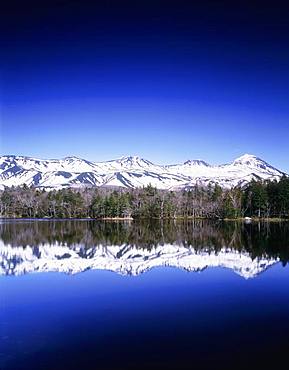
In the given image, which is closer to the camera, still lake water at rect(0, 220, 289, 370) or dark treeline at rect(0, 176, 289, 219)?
still lake water at rect(0, 220, 289, 370)

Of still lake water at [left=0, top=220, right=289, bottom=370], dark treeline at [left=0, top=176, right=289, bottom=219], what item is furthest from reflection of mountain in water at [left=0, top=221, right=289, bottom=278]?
dark treeline at [left=0, top=176, right=289, bottom=219]

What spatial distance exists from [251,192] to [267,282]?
285 feet

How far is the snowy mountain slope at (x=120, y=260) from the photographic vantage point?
2934 centimetres

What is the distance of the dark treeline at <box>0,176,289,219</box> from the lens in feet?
345

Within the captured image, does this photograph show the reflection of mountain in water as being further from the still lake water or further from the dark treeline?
the dark treeline

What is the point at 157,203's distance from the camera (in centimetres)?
12762

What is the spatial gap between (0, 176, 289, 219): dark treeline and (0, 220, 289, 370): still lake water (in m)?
73.1

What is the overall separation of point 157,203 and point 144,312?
362ft

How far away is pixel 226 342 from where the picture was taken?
13.3 metres

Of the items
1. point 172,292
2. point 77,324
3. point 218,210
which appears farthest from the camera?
point 218,210

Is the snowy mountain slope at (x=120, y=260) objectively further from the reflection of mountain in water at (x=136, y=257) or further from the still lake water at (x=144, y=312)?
the still lake water at (x=144, y=312)

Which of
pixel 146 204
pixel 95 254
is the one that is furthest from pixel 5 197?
pixel 95 254

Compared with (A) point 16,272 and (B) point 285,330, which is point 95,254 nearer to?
(A) point 16,272

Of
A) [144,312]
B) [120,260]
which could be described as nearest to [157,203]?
[120,260]
